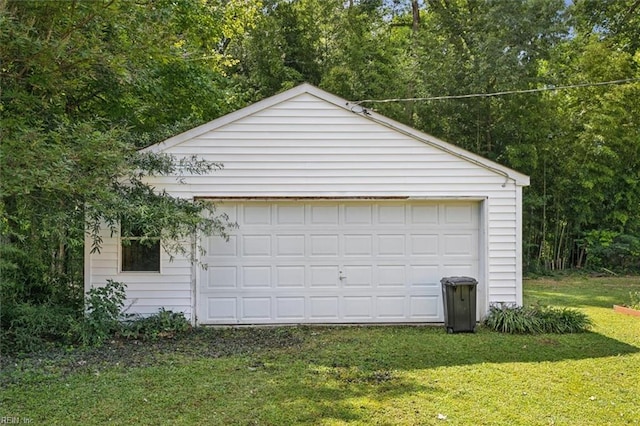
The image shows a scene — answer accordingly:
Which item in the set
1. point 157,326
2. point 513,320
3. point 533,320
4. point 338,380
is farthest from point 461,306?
point 157,326

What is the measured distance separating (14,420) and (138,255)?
388 cm

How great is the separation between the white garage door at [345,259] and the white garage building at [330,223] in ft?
0.05

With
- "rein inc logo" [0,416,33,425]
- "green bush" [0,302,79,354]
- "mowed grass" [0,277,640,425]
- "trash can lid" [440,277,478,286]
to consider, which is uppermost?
"trash can lid" [440,277,478,286]

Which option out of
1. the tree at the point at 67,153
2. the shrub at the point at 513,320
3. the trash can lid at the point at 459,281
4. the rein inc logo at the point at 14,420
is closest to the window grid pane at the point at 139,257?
the tree at the point at 67,153

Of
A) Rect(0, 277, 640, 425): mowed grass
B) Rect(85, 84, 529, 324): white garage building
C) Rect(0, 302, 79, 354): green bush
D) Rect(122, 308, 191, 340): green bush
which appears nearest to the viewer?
Rect(0, 277, 640, 425): mowed grass

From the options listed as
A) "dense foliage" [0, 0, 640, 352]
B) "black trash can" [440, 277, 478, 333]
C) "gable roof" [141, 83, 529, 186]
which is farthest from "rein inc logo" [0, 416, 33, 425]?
"black trash can" [440, 277, 478, 333]

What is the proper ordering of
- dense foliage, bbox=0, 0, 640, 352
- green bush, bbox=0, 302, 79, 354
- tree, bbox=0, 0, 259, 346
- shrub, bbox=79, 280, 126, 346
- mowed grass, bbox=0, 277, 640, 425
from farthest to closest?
shrub, bbox=79, 280, 126, 346 → green bush, bbox=0, 302, 79, 354 → dense foliage, bbox=0, 0, 640, 352 → tree, bbox=0, 0, 259, 346 → mowed grass, bbox=0, 277, 640, 425

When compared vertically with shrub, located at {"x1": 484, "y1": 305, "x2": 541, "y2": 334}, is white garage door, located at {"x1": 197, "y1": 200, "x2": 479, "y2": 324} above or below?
above

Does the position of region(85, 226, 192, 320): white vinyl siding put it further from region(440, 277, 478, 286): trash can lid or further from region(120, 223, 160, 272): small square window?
region(440, 277, 478, 286): trash can lid

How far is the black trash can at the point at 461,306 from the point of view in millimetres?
7586

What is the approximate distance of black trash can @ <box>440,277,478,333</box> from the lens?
7586 millimetres

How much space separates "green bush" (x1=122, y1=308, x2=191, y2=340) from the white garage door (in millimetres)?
885

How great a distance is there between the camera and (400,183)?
26.5ft

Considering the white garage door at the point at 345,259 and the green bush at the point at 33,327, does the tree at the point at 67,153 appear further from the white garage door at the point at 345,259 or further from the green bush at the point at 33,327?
the white garage door at the point at 345,259
